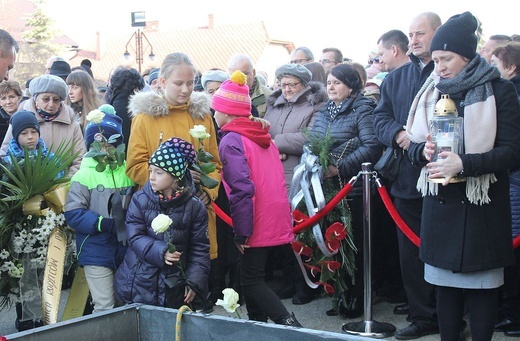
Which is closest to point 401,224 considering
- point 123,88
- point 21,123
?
point 21,123

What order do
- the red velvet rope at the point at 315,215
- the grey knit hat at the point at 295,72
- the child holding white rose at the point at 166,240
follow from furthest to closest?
the grey knit hat at the point at 295,72 < the red velvet rope at the point at 315,215 < the child holding white rose at the point at 166,240

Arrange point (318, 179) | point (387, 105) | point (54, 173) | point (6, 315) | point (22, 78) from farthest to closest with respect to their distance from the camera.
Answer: point (22, 78) < point (6, 315) < point (318, 179) < point (387, 105) < point (54, 173)

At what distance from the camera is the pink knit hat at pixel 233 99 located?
5320 millimetres

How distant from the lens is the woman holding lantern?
4.17m

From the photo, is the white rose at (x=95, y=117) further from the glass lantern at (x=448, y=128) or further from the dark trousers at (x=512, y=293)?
the dark trousers at (x=512, y=293)

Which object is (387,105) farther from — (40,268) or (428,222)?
(40,268)

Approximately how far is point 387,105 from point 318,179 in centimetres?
87

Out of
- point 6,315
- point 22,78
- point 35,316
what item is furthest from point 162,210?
point 22,78

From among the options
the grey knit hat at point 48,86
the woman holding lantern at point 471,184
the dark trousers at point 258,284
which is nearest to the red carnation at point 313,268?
the dark trousers at point 258,284

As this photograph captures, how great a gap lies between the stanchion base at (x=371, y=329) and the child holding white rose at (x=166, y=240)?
5.23ft

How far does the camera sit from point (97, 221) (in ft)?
15.8

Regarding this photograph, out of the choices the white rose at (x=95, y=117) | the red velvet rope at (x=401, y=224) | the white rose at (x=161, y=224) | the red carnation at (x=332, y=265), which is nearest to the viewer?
the white rose at (x=161, y=224)

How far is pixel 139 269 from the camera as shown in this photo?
4.50 m

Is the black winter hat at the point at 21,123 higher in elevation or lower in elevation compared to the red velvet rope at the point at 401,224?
higher
